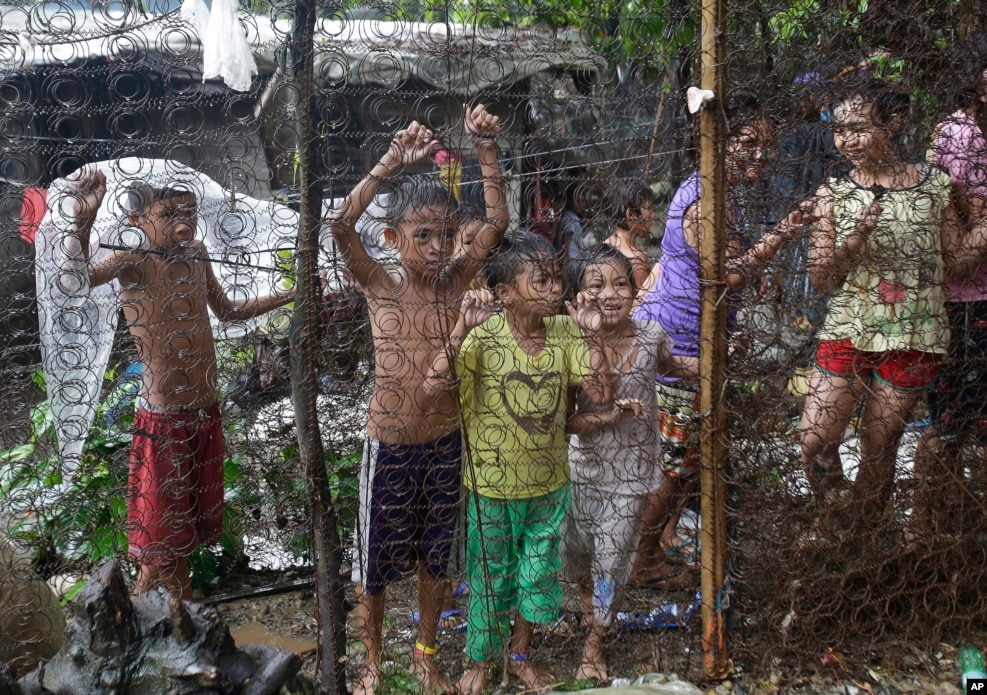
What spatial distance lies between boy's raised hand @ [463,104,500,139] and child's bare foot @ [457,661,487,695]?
1.62 m

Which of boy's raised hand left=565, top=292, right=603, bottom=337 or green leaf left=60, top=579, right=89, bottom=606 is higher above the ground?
boy's raised hand left=565, top=292, right=603, bottom=337

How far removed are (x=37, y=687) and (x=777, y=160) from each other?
2.51 metres

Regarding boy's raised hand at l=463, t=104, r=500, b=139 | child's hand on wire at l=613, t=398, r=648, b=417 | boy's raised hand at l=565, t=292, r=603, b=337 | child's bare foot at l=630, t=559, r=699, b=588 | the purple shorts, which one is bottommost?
child's bare foot at l=630, t=559, r=699, b=588

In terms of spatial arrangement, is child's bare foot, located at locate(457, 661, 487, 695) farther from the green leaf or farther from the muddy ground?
the green leaf

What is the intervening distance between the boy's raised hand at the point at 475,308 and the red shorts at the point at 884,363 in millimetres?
1238

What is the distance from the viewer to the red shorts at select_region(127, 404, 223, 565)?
244cm

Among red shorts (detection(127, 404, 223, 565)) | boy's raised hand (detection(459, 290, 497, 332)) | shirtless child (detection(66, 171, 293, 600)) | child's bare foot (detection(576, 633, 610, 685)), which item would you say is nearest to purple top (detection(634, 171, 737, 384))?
boy's raised hand (detection(459, 290, 497, 332))

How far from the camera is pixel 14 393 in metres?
2.23

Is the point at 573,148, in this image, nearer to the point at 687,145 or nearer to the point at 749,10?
the point at 687,145

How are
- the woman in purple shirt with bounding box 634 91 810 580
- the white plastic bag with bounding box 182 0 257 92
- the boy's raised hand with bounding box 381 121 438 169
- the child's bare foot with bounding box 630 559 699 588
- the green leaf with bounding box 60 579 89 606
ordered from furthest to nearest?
1. the green leaf with bounding box 60 579 89 606
2. the child's bare foot with bounding box 630 559 699 588
3. the woman in purple shirt with bounding box 634 91 810 580
4. the boy's raised hand with bounding box 381 121 438 169
5. the white plastic bag with bounding box 182 0 257 92

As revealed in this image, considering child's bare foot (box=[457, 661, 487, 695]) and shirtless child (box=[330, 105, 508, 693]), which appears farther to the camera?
child's bare foot (box=[457, 661, 487, 695])

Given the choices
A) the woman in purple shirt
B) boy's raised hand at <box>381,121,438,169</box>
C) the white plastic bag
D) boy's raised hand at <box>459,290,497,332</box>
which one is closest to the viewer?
the white plastic bag

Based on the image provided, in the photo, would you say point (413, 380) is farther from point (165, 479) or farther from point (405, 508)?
point (165, 479)

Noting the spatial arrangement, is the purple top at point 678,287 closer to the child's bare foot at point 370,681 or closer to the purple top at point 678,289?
the purple top at point 678,289
